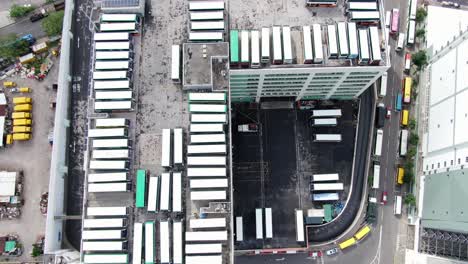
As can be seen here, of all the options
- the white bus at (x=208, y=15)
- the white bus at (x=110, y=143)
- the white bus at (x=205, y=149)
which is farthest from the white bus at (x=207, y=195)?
the white bus at (x=208, y=15)

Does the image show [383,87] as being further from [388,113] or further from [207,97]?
[207,97]

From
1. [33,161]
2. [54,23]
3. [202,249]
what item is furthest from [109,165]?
[54,23]

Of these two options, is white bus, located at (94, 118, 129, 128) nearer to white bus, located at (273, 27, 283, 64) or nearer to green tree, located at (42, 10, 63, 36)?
white bus, located at (273, 27, 283, 64)

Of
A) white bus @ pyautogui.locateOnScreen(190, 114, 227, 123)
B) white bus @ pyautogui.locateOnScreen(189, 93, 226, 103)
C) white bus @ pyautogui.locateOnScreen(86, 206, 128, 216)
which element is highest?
white bus @ pyautogui.locateOnScreen(189, 93, 226, 103)

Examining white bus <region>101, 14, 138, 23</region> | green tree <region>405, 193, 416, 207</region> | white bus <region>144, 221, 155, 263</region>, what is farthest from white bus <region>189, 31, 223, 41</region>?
green tree <region>405, 193, 416, 207</region>

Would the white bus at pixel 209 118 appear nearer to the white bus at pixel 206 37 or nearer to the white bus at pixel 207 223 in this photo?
the white bus at pixel 206 37
